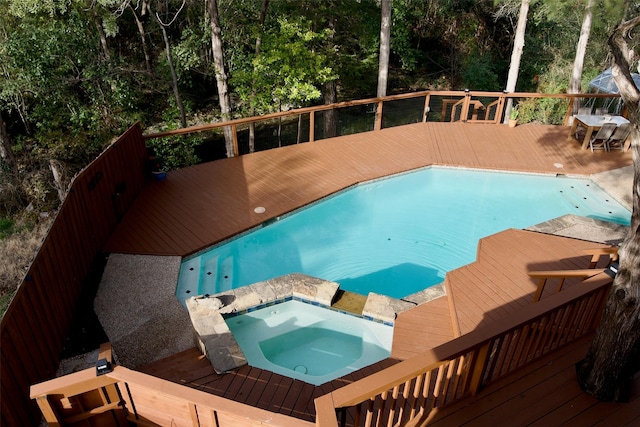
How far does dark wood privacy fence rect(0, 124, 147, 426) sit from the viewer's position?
146 inches

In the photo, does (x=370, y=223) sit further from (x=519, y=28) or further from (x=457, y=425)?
(x=519, y=28)

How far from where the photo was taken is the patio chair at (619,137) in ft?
30.2

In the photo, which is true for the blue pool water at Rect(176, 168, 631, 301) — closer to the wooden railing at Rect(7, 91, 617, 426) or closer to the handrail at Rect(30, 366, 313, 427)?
the wooden railing at Rect(7, 91, 617, 426)

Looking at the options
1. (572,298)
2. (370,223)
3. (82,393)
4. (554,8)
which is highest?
(554,8)

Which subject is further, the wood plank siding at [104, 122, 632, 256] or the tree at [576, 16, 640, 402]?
the wood plank siding at [104, 122, 632, 256]

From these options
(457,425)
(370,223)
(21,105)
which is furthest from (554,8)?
(21,105)

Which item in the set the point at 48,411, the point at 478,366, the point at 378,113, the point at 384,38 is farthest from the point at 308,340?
the point at 384,38

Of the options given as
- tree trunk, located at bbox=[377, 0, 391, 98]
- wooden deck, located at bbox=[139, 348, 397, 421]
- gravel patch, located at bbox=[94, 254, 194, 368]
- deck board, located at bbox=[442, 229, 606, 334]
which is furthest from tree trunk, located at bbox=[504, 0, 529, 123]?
wooden deck, located at bbox=[139, 348, 397, 421]

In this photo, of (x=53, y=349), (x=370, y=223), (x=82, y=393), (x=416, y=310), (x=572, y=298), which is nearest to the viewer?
(x=82, y=393)

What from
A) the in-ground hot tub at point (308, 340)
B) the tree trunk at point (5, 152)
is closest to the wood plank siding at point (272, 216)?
the in-ground hot tub at point (308, 340)

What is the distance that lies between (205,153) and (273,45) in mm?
4949

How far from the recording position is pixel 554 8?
1190 centimetres

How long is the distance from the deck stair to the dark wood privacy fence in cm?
347

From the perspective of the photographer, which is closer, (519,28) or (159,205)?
(159,205)
